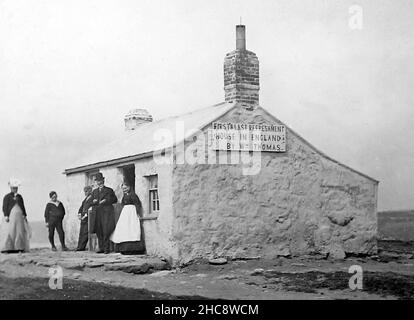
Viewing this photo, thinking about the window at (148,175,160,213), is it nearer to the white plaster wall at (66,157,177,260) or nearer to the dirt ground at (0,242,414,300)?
the white plaster wall at (66,157,177,260)

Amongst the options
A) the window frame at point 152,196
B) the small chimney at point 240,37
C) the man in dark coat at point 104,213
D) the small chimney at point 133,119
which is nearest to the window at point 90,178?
the man in dark coat at point 104,213

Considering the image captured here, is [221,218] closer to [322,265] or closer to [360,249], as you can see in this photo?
[322,265]

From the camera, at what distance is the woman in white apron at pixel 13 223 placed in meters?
18.1

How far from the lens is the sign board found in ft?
56.3

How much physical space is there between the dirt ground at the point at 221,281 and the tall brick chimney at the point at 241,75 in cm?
405

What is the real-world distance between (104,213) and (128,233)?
46.3 inches

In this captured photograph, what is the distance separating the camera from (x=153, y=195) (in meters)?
17.9

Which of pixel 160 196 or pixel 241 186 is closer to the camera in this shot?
pixel 160 196

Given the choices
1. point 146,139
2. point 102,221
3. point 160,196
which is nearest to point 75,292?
point 160,196

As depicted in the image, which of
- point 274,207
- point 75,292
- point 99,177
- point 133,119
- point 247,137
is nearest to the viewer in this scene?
point 75,292

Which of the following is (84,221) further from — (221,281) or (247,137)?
(221,281)

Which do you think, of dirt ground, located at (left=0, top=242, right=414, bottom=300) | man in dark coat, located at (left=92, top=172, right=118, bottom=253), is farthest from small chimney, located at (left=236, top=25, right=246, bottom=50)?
dirt ground, located at (left=0, top=242, right=414, bottom=300)

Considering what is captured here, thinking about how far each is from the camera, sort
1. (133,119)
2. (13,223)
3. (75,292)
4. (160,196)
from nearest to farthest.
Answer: (75,292), (160,196), (13,223), (133,119)
